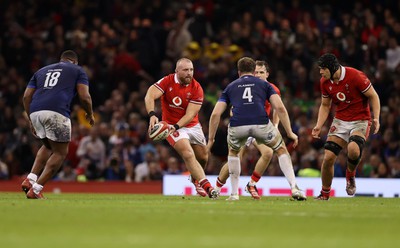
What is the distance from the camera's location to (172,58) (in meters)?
27.8

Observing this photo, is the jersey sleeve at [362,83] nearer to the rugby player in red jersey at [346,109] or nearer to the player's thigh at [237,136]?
the rugby player in red jersey at [346,109]

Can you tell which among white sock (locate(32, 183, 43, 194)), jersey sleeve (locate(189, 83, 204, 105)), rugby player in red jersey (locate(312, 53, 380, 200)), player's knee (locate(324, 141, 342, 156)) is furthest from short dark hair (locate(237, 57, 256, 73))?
white sock (locate(32, 183, 43, 194))

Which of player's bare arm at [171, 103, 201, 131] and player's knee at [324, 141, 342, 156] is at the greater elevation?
player's bare arm at [171, 103, 201, 131]

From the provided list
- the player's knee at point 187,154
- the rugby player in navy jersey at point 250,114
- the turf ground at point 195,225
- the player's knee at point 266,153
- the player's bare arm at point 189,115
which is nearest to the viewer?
the turf ground at point 195,225

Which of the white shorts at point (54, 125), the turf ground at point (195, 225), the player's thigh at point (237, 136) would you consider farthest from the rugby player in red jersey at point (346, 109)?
the white shorts at point (54, 125)

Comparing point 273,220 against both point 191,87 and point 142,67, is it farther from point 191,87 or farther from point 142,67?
point 142,67

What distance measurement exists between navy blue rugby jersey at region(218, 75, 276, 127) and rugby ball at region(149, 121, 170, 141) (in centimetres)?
123

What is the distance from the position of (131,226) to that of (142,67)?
18340mm

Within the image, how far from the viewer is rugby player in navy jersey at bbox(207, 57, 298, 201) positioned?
593 inches

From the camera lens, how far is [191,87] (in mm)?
16766

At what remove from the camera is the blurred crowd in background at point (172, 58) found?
2397 centimetres

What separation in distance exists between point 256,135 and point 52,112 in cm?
329

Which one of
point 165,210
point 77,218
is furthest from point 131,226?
point 165,210

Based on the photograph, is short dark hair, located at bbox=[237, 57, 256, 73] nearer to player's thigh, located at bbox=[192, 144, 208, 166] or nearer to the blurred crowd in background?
player's thigh, located at bbox=[192, 144, 208, 166]
